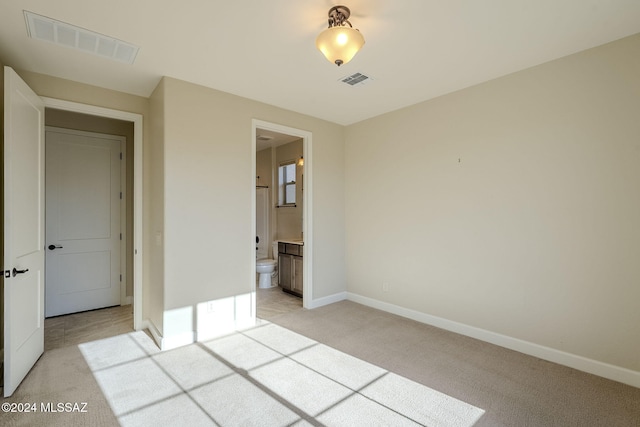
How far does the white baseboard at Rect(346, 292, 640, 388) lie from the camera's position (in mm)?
2400

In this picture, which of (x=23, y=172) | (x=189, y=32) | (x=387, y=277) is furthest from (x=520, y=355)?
(x=23, y=172)

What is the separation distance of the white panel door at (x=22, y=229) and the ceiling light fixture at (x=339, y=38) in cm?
228

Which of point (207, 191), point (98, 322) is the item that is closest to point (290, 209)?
point (207, 191)

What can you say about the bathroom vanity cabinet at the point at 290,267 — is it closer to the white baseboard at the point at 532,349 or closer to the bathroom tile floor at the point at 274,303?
the bathroom tile floor at the point at 274,303

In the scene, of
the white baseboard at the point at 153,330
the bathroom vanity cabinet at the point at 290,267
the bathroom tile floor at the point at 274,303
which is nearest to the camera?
the white baseboard at the point at 153,330

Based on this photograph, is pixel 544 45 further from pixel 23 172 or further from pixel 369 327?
pixel 23 172

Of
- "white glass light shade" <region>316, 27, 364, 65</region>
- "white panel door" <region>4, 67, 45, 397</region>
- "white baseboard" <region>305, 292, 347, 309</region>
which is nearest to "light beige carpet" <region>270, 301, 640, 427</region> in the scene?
Result: "white baseboard" <region>305, 292, 347, 309</region>

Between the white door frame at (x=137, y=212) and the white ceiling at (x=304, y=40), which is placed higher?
the white ceiling at (x=304, y=40)

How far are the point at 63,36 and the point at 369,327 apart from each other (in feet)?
12.7

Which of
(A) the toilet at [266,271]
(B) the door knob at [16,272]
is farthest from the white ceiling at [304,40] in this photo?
(A) the toilet at [266,271]

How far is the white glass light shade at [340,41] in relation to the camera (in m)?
2.00

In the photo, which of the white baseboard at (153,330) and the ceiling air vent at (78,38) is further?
the white baseboard at (153,330)

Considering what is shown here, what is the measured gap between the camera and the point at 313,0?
195cm

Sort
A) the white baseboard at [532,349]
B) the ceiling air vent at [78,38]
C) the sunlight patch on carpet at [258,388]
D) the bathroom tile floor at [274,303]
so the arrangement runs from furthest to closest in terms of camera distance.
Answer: the bathroom tile floor at [274,303] < the white baseboard at [532,349] < the ceiling air vent at [78,38] < the sunlight patch on carpet at [258,388]
